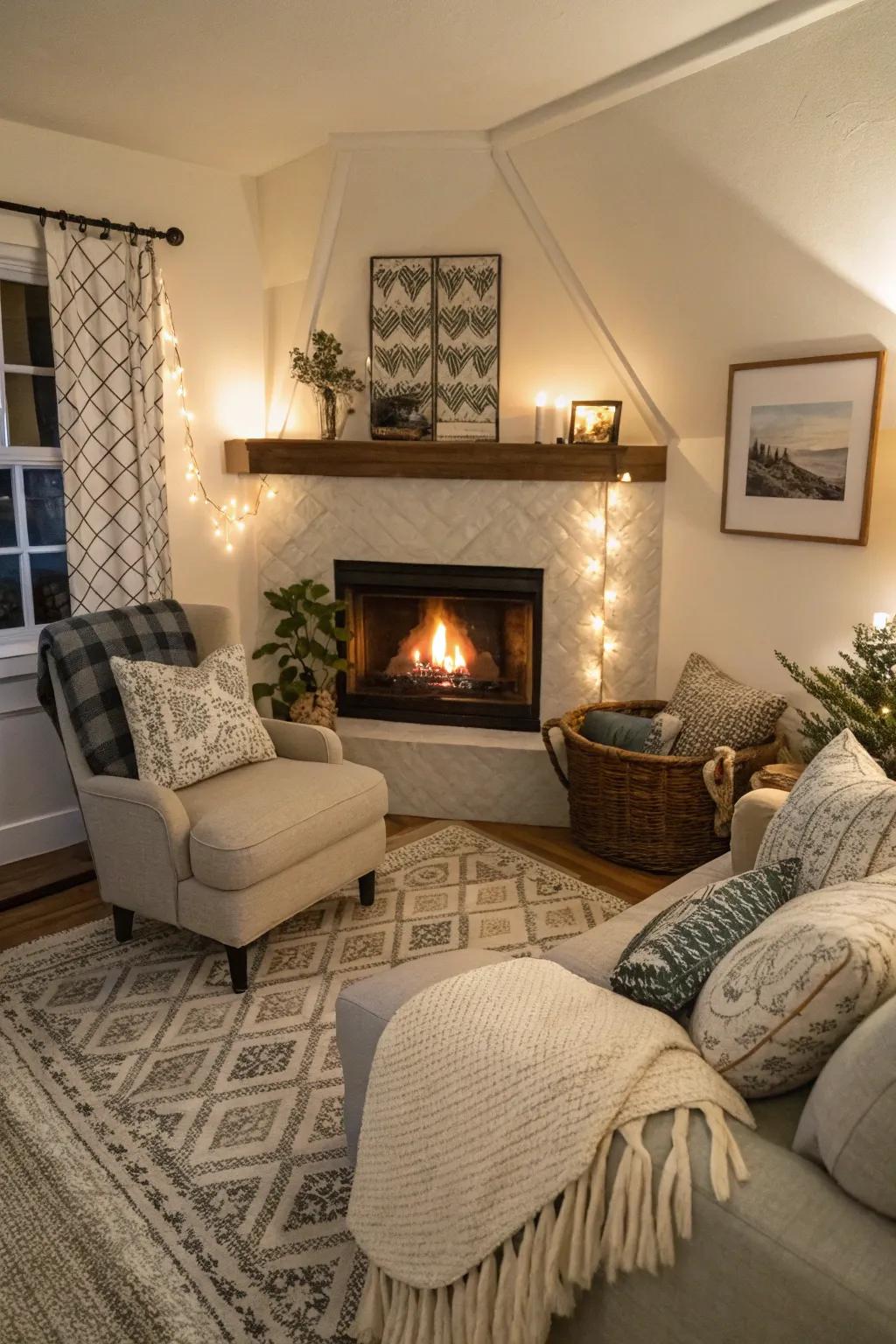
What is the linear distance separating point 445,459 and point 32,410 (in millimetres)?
1523

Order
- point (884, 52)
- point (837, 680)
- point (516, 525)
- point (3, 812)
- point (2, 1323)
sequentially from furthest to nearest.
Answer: point (516, 525), point (3, 812), point (837, 680), point (884, 52), point (2, 1323)

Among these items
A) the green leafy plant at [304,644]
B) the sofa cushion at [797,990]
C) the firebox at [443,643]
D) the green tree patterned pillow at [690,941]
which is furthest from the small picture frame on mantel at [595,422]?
the sofa cushion at [797,990]

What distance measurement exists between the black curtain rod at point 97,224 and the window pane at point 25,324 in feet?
0.81

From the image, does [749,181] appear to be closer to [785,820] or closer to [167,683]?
[785,820]

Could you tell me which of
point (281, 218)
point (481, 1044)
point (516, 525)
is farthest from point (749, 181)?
point (481, 1044)

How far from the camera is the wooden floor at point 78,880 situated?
3.11 m

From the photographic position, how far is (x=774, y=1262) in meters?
1.11

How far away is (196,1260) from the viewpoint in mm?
1767

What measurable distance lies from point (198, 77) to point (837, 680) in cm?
270

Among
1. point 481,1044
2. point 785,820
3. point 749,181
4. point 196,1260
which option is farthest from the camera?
point 749,181

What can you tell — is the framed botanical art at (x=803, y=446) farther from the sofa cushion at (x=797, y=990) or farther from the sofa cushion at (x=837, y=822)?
the sofa cushion at (x=797, y=990)

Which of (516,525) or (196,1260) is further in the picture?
(516,525)

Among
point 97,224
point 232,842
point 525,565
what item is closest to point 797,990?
point 232,842

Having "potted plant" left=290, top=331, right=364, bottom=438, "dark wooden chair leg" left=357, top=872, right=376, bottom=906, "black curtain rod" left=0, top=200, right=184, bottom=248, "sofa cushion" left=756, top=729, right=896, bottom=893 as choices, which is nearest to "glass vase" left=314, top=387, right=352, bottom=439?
"potted plant" left=290, top=331, right=364, bottom=438
